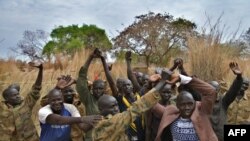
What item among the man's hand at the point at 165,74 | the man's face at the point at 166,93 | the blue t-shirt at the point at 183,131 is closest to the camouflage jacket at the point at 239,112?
the man's face at the point at 166,93

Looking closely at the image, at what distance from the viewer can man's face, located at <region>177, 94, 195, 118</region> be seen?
4117 mm

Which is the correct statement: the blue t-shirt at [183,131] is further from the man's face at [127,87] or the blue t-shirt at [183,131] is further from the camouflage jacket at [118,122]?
Answer: the man's face at [127,87]

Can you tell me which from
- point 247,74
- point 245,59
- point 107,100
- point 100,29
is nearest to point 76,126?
point 107,100

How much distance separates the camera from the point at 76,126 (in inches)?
181

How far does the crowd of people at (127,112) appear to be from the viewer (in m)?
3.66

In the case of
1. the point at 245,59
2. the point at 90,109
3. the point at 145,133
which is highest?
the point at 245,59

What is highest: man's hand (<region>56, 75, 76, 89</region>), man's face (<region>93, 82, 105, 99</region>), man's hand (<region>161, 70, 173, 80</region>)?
man's hand (<region>161, 70, 173, 80</region>)

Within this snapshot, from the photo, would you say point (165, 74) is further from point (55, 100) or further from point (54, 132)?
point (54, 132)

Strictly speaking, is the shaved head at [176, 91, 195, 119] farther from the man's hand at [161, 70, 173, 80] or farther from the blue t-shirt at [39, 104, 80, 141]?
the blue t-shirt at [39, 104, 80, 141]

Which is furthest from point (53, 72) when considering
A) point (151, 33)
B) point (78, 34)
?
point (78, 34)

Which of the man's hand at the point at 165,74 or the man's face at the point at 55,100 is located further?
the man's face at the point at 55,100

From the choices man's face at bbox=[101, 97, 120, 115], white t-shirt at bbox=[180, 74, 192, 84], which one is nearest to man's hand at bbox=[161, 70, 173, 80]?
white t-shirt at bbox=[180, 74, 192, 84]

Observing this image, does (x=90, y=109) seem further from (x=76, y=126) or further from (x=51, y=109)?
(x=51, y=109)

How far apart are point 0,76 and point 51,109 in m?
5.26
